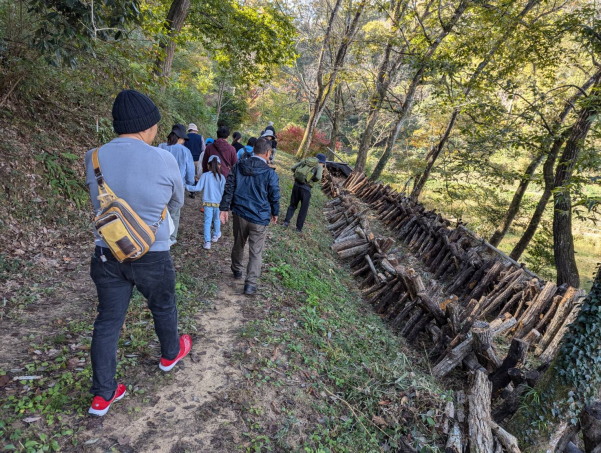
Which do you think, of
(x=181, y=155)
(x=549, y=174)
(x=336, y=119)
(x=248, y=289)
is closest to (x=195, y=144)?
(x=181, y=155)

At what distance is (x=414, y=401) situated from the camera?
3451mm

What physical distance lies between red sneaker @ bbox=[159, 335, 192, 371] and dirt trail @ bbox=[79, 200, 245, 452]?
4.5 inches

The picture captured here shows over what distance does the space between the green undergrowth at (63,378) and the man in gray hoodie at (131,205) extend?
24 cm

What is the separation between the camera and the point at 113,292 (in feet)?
7.55

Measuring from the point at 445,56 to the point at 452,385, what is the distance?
408 inches

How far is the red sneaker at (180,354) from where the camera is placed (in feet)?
9.91

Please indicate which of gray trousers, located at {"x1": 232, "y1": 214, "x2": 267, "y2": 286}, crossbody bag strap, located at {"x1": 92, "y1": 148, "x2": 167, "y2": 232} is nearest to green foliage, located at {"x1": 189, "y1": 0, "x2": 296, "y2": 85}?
gray trousers, located at {"x1": 232, "y1": 214, "x2": 267, "y2": 286}

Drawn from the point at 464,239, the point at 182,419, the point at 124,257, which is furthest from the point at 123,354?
the point at 464,239

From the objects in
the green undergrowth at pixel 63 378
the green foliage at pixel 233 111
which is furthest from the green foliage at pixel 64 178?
the green foliage at pixel 233 111

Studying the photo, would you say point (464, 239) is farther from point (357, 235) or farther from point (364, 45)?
point (364, 45)

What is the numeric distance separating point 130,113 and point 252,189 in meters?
2.26

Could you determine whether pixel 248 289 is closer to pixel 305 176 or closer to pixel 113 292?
pixel 113 292

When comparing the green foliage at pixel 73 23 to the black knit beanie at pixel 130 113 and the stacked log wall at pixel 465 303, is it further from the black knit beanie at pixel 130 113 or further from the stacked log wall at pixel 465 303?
the stacked log wall at pixel 465 303

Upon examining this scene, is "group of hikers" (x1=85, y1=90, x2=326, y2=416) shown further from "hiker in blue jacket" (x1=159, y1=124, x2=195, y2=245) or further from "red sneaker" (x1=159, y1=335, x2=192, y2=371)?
"hiker in blue jacket" (x1=159, y1=124, x2=195, y2=245)
